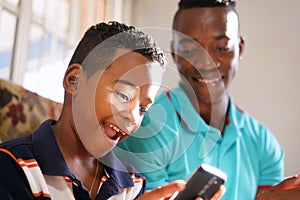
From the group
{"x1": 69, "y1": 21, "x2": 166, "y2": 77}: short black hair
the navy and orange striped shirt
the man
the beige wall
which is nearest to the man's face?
the man

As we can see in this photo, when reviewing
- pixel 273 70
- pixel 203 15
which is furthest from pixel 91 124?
pixel 273 70

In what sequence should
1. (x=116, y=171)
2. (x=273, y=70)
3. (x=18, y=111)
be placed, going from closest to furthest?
(x=116, y=171), (x=18, y=111), (x=273, y=70)

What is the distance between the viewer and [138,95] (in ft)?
2.34

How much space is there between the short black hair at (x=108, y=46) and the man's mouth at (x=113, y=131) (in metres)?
0.10

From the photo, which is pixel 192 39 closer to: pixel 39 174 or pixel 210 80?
pixel 210 80

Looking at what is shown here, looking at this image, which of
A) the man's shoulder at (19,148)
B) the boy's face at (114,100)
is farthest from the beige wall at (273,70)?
the man's shoulder at (19,148)

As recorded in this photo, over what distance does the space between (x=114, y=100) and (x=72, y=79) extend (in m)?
0.09

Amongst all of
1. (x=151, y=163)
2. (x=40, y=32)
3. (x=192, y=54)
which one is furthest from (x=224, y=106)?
(x=40, y=32)

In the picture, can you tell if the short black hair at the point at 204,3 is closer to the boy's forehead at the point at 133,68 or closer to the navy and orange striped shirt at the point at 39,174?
the boy's forehead at the point at 133,68

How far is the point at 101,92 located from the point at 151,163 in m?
0.30

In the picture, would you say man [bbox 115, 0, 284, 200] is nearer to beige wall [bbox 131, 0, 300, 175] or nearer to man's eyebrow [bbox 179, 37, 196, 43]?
man's eyebrow [bbox 179, 37, 196, 43]

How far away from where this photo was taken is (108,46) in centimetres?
75

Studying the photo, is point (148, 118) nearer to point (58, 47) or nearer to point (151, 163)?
point (151, 163)

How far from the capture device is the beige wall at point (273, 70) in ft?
5.46
